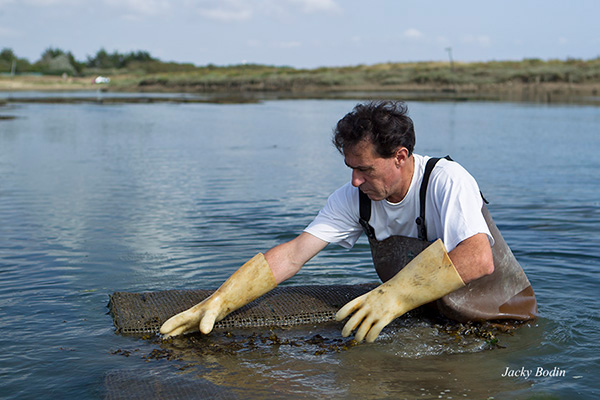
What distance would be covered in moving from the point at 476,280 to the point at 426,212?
1.96 ft

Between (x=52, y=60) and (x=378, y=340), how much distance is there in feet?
384

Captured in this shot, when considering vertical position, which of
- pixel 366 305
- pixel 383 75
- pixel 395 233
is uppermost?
pixel 383 75

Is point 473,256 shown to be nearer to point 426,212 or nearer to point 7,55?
point 426,212

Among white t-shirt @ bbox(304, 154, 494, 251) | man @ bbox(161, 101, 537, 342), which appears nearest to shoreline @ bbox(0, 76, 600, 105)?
man @ bbox(161, 101, 537, 342)

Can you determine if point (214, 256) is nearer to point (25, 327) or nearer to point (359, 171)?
point (25, 327)

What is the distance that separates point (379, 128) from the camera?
13.7ft

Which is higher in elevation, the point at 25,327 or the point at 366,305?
the point at 366,305

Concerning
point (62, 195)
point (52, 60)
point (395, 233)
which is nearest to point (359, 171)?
point (395, 233)

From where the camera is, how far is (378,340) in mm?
4770

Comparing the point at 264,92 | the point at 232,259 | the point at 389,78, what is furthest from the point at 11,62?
the point at 232,259

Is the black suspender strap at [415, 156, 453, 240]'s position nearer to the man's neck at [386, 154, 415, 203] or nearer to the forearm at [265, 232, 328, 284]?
the man's neck at [386, 154, 415, 203]

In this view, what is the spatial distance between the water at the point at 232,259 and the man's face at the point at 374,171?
1.12 meters

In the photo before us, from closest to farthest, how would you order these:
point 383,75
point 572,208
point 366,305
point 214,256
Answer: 1. point 366,305
2. point 214,256
3. point 572,208
4. point 383,75

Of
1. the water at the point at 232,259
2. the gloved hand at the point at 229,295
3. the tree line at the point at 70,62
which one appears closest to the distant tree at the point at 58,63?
the tree line at the point at 70,62
